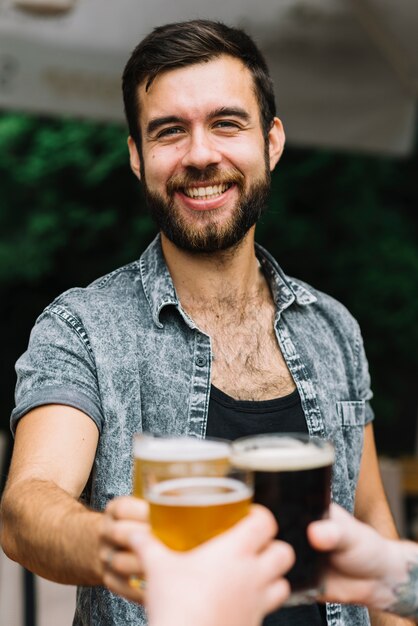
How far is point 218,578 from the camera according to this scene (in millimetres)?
912

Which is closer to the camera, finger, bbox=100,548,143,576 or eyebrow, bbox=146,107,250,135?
finger, bbox=100,548,143,576

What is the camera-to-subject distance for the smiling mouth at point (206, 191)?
1.96m

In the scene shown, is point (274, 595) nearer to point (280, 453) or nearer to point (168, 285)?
point (280, 453)

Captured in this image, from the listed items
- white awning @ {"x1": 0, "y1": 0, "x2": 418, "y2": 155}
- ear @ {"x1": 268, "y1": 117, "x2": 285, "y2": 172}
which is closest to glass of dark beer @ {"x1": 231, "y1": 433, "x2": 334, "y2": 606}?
ear @ {"x1": 268, "y1": 117, "x2": 285, "y2": 172}

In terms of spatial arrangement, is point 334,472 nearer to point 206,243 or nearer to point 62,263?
point 206,243

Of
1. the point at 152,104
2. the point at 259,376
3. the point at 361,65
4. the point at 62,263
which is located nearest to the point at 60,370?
the point at 259,376

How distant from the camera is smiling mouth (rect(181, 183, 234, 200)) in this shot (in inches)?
A: 77.0

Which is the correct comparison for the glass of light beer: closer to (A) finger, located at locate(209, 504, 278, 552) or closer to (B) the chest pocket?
(A) finger, located at locate(209, 504, 278, 552)

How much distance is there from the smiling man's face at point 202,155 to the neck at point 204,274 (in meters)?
0.07

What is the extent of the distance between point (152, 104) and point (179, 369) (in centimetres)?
60

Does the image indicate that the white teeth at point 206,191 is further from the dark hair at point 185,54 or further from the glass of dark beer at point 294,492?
the glass of dark beer at point 294,492

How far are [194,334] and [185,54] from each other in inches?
24.6

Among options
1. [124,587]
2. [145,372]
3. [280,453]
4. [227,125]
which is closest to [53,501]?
[124,587]

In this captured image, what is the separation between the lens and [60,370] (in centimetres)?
167
